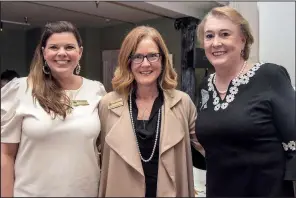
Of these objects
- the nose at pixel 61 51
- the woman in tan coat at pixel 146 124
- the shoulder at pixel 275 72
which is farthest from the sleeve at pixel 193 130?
the nose at pixel 61 51

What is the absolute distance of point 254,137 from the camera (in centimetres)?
122

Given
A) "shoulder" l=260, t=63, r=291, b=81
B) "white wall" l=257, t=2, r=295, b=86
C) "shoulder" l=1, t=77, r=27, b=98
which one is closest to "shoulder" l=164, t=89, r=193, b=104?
"shoulder" l=260, t=63, r=291, b=81

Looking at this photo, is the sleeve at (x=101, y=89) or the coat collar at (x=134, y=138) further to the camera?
the sleeve at (x=101, y=89)

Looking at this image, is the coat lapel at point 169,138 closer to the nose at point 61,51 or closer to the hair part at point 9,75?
the nose at point 61,51

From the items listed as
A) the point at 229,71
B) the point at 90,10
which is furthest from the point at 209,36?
the point at 90,10

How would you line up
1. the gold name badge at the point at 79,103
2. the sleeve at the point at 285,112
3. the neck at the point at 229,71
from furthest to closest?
1. the neck at the point at 229,71
2. the gold name badge at the point at 79,103
3. the sleeve at the point at 285,112

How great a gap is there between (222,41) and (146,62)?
31 cm

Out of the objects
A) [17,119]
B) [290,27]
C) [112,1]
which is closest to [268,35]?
[290,27]

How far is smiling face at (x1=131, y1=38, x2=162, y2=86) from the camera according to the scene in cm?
133

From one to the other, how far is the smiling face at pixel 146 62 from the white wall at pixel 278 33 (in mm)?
2119

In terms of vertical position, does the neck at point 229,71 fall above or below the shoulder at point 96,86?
above

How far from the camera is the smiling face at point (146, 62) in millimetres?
1327

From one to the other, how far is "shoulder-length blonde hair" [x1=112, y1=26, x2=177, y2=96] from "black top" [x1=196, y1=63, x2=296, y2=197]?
264 millimetres

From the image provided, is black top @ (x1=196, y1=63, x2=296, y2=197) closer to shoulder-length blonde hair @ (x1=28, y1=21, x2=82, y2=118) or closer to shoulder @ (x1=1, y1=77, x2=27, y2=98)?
shoulder-length blonde hair @ (x1=28, y1=21, x2=82, y2=118)
